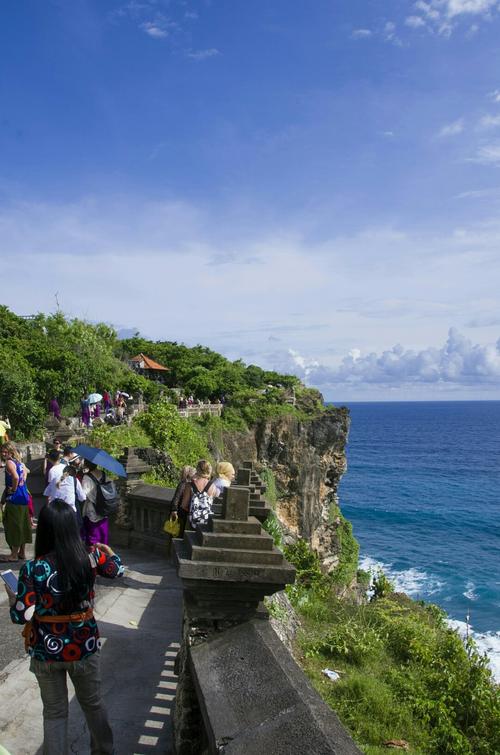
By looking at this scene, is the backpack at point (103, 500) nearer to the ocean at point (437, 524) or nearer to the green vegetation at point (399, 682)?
the green vegetation at point (399, 682)

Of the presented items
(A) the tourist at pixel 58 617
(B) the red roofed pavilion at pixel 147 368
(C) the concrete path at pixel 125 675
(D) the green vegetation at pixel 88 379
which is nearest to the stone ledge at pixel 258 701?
(A) the tourist at pixel 58 617

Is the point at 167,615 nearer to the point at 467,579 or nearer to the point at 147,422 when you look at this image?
the point at 147,422

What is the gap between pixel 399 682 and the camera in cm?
578

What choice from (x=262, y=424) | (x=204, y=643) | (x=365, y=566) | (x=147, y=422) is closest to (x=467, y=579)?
(x=365, y=566)

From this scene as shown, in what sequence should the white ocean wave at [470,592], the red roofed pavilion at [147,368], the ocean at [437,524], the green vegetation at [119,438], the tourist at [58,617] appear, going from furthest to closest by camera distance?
the red roofed pavilion at [147,368] < the white ocean wave at [470,592] < the ocean at [437,524] < the green vegetation at [119,438] < the tourist at [58,617]

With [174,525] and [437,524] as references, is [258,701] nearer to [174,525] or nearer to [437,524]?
[174,525]

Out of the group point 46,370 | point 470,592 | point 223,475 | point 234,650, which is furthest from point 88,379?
point 234,650

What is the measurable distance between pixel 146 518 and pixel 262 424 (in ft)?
87.4

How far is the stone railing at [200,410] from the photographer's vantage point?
30131mm

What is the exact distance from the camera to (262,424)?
36312 mm

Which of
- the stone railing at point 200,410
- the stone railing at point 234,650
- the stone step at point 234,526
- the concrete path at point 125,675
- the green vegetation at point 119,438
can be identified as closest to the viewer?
the stone railing at point 234,650

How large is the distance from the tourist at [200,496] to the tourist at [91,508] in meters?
1.08

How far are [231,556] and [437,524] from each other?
55092mm

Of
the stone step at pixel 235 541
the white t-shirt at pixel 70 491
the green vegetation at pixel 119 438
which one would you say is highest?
the stone step at pixel 235 541
